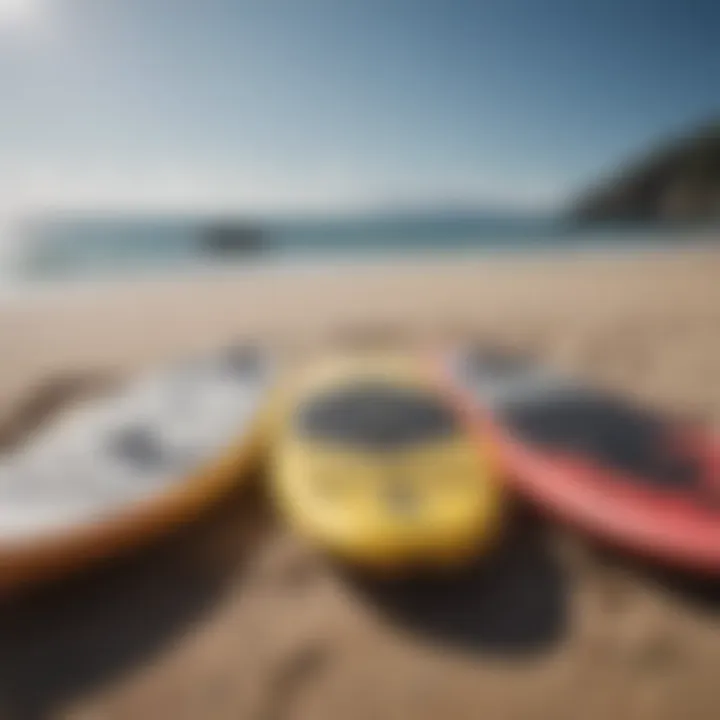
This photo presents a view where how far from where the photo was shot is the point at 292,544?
1.49m

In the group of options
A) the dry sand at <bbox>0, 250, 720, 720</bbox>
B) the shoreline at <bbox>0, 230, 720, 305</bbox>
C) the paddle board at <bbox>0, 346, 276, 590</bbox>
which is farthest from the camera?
the shoreline at <bbox>0, 230, 720, 305</bbox>

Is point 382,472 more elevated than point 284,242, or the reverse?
point 382,472

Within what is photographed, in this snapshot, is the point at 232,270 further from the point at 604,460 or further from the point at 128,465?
the point at 604,460

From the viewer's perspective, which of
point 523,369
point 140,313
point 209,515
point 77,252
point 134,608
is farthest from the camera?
point 77,252

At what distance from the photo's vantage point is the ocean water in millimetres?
7859

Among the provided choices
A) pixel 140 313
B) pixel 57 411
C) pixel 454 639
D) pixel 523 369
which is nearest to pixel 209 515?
pixel 454 639

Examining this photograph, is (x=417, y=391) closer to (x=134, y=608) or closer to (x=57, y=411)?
(x=134, y=608)

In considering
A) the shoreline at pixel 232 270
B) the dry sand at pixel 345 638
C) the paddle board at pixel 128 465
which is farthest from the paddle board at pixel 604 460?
the shoreline at pixel 232 270

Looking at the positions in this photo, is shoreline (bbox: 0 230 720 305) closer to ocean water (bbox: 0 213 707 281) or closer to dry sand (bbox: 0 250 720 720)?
ocean water (bbox: 0 213 707 281)

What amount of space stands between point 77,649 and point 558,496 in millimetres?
1054

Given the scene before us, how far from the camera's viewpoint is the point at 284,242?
14.9 meters

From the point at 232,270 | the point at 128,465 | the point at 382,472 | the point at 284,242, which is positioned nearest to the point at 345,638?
the point at 382,472

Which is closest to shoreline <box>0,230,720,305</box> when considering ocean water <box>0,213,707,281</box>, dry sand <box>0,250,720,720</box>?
ocean water <box>0,213,707,281</box>

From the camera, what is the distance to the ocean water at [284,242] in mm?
7859
